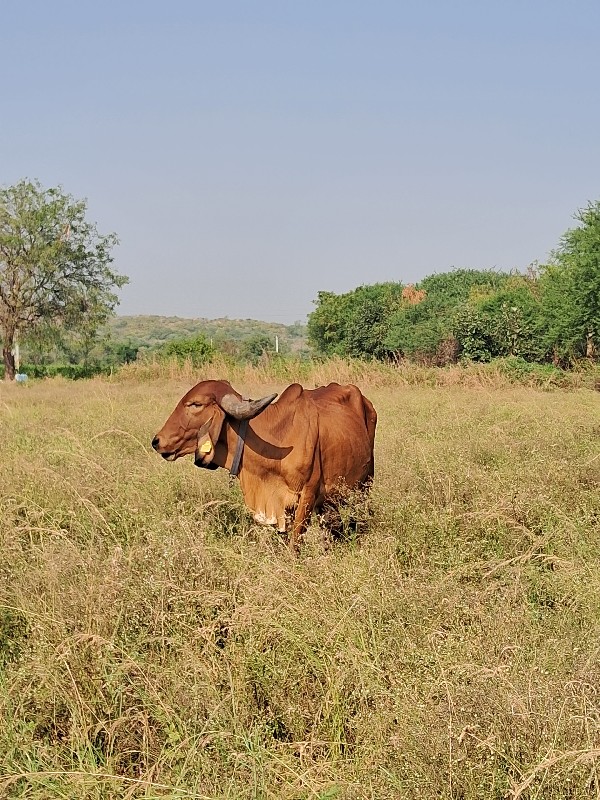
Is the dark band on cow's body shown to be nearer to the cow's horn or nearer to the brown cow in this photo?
the brown cow

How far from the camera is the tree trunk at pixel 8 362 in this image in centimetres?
3736

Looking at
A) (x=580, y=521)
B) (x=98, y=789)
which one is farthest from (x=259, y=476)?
(x=98, y=789)

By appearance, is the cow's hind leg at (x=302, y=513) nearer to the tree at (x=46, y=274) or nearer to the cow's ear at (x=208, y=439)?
the cow's ear at (x=208, y=439)

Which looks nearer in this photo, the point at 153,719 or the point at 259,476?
the point at 153,719

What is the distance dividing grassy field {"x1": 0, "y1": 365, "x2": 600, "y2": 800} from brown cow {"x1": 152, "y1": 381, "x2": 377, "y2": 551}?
323 millimetres

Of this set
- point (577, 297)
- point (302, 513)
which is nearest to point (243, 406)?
point (302, 513)

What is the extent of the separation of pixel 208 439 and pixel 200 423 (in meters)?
0.14

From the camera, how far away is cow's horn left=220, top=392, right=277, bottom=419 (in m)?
5.45

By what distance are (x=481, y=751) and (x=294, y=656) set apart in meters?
1.05

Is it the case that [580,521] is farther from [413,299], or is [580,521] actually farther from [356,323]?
[413,299]

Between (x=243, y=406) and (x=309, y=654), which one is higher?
(x=243, y=406)

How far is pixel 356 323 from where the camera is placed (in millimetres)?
39531

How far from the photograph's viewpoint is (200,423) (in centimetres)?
565

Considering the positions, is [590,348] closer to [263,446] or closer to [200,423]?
[263,446]
